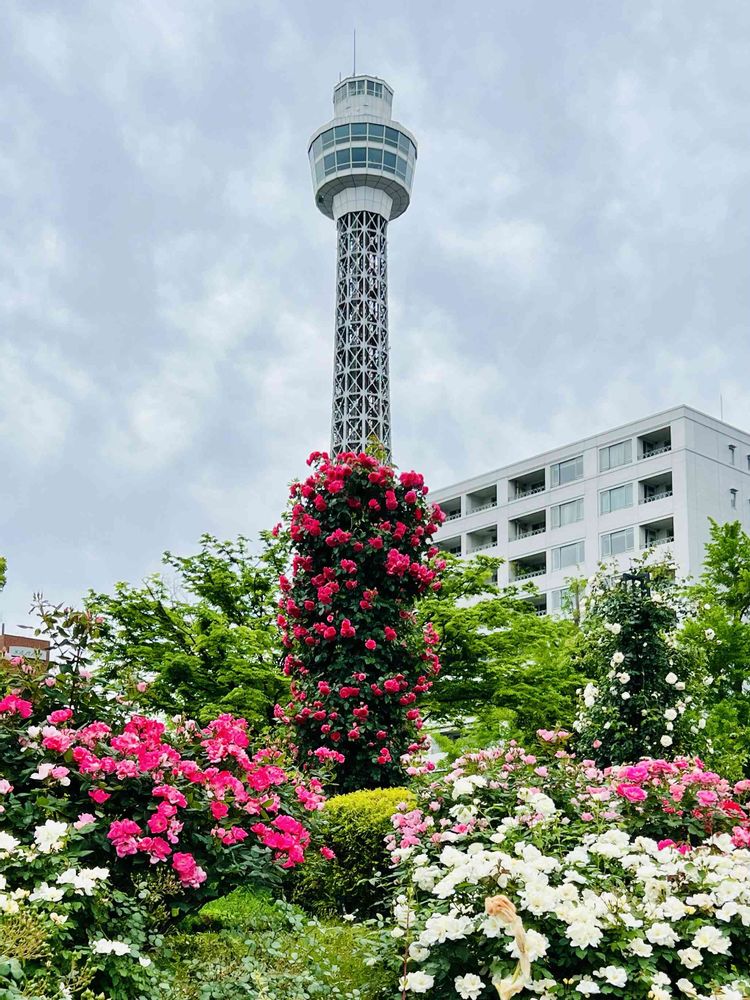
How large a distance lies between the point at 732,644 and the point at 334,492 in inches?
424

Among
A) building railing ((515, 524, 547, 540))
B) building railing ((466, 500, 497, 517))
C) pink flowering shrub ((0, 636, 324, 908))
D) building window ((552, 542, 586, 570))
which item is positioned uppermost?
building railing ((466, 500, 497, 517))

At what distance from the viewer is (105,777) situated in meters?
5.80

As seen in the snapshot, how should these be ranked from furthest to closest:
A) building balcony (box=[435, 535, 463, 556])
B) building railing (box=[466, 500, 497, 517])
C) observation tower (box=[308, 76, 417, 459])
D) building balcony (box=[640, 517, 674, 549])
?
observation tower (box=[308, 76, 417, 459]) < building balcony (box=[435, 535, 463, 556]) < building railing (box=[466, 500, 497, 517]) < building balcony (box=[640, 517, 674, 549])

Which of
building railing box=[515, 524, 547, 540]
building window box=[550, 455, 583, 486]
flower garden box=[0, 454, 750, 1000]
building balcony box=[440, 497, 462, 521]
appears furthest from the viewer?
building balcony box=[440, 497, 462, 521]

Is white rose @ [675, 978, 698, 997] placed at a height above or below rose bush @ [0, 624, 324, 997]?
below

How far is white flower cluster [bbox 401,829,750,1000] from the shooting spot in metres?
4.53

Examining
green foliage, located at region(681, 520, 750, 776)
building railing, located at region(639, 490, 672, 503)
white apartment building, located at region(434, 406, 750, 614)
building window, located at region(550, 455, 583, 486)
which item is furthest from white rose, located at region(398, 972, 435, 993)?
building window, located at region(550, 455, 583, 486)

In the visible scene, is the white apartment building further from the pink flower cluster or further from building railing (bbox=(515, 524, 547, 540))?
the pink flower cluster

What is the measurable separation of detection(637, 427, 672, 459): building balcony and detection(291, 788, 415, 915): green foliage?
42.9 metres

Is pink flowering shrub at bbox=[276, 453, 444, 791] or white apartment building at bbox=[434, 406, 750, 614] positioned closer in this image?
pink flowering shrub at bbox=[276, 453, 444, 791]

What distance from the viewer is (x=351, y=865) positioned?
27.4 feet

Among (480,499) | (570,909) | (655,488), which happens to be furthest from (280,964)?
(480,499)

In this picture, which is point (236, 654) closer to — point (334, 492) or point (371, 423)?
point (334, 492)

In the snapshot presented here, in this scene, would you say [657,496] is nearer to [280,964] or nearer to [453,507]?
[453,507]
